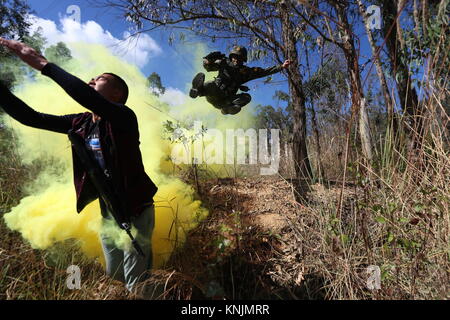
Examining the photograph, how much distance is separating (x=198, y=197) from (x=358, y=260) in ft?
5.62

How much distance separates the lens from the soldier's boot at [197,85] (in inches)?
119

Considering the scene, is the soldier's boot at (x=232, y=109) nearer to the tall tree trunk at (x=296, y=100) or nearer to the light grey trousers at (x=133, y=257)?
the tall tree trunk at (x=296, y=100)

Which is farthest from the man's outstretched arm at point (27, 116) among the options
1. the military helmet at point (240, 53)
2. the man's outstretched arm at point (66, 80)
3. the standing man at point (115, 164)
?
the military helmet at point (240, 53)

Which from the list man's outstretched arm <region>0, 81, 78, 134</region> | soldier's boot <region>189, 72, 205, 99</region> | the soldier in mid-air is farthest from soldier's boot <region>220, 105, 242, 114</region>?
man's outstretched arm <region>0, 81, 78, 134</region>

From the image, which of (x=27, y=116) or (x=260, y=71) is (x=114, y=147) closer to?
(x=27, y=116)

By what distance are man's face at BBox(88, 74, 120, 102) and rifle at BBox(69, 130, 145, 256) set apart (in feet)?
0.93

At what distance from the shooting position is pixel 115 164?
1.58m

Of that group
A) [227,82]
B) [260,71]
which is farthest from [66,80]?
[260,71]

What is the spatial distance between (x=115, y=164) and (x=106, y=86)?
460mm

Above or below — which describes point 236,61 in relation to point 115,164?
above

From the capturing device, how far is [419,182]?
1.94 m

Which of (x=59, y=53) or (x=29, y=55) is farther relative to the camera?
(x=59, y=53)
